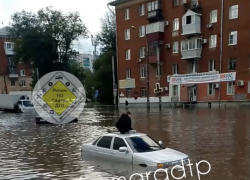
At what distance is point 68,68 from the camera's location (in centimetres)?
6506

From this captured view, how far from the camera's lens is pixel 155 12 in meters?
42.9

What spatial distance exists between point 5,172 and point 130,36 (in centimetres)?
4027

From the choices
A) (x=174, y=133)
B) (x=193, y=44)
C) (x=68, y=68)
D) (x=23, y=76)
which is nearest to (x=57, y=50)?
(x=68, y=68)

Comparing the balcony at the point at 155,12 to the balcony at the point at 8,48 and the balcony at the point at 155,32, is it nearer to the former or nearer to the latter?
the balcony at the point at 155,32

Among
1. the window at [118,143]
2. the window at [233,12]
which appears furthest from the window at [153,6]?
the window at [118,143]

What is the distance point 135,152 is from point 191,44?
108 ft

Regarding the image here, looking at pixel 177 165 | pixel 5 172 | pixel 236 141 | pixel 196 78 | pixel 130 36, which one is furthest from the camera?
pixel 130 36

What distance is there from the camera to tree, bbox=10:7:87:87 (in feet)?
198

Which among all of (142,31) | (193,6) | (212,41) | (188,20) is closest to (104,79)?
(142,31)

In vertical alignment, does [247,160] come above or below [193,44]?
below

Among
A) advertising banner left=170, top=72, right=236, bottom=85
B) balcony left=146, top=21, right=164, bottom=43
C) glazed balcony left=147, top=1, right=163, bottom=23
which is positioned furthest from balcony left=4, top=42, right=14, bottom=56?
advertising banner left=170, top=72, right=236, bottom=85

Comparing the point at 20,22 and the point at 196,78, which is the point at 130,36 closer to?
the point at 196,78

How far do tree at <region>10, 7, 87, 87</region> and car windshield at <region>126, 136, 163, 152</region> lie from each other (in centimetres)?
5443

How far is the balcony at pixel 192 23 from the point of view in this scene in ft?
127
